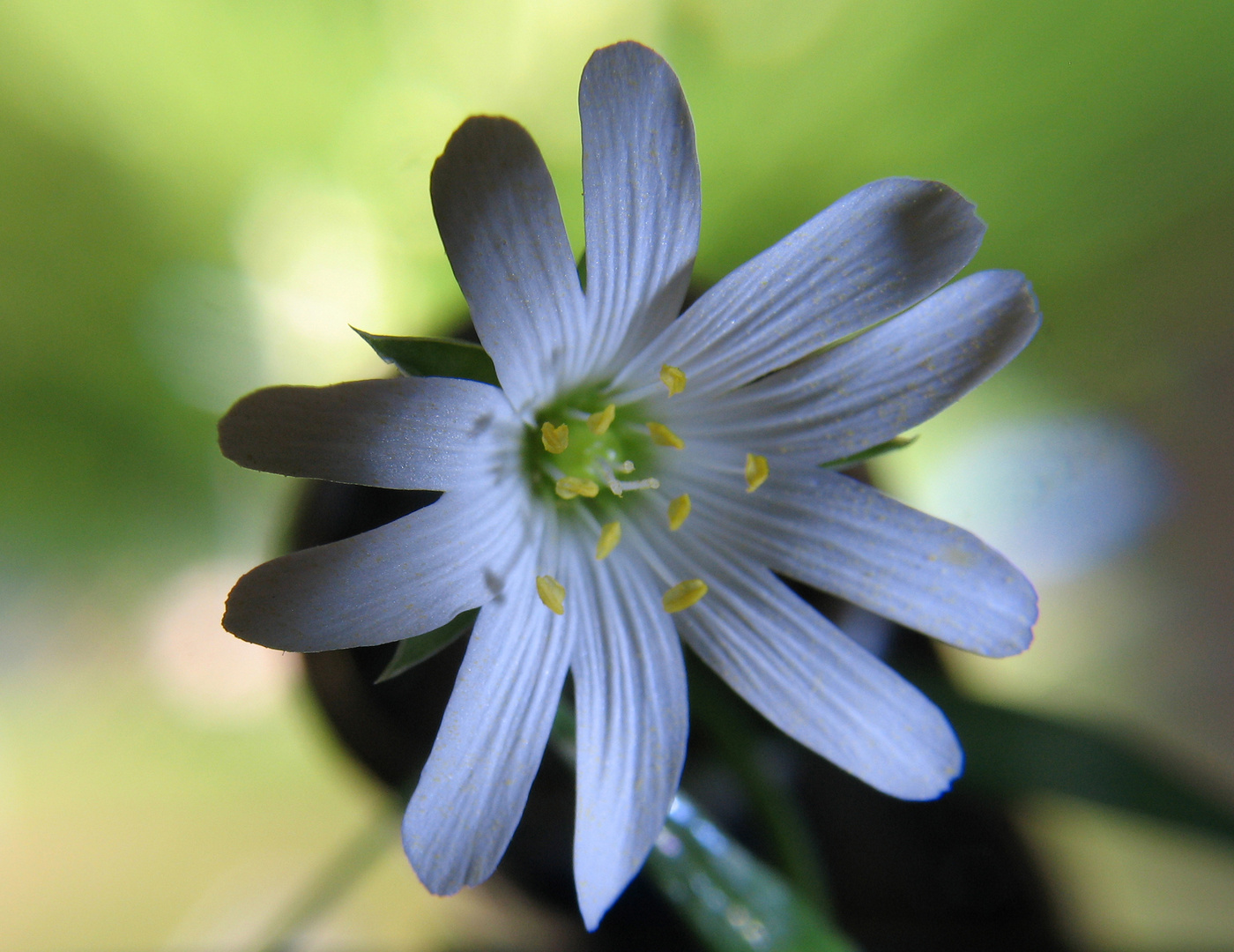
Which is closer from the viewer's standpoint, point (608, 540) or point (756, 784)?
point (608, 540)

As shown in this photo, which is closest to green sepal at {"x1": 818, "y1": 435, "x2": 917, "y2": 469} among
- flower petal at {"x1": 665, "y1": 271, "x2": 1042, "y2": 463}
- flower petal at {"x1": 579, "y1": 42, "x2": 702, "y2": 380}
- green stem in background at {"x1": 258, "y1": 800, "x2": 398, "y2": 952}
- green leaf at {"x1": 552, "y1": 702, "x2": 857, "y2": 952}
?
flower petal at {"x1": 665, "y1": 271, "x2": 1042, "y2": 463}

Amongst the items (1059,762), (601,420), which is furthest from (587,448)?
(1059,762)

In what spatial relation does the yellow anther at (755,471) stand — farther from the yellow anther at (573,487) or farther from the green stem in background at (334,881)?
the green stem in background at (334,881)

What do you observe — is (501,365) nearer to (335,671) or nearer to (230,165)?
(335,671)

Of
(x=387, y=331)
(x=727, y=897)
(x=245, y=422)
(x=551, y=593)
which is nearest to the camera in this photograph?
(x=245, y=422)

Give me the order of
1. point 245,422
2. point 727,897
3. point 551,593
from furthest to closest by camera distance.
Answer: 1. point 727,897
2. point 551,593
3. point 245,422

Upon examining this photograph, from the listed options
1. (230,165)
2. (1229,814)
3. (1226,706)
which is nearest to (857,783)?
(1229,814)

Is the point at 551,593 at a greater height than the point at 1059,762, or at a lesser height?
greater

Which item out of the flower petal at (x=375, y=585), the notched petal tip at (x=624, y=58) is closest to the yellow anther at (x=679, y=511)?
the flower petal at (x=375, y=585)

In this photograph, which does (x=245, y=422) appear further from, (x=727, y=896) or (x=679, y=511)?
(x=727, y=896)
